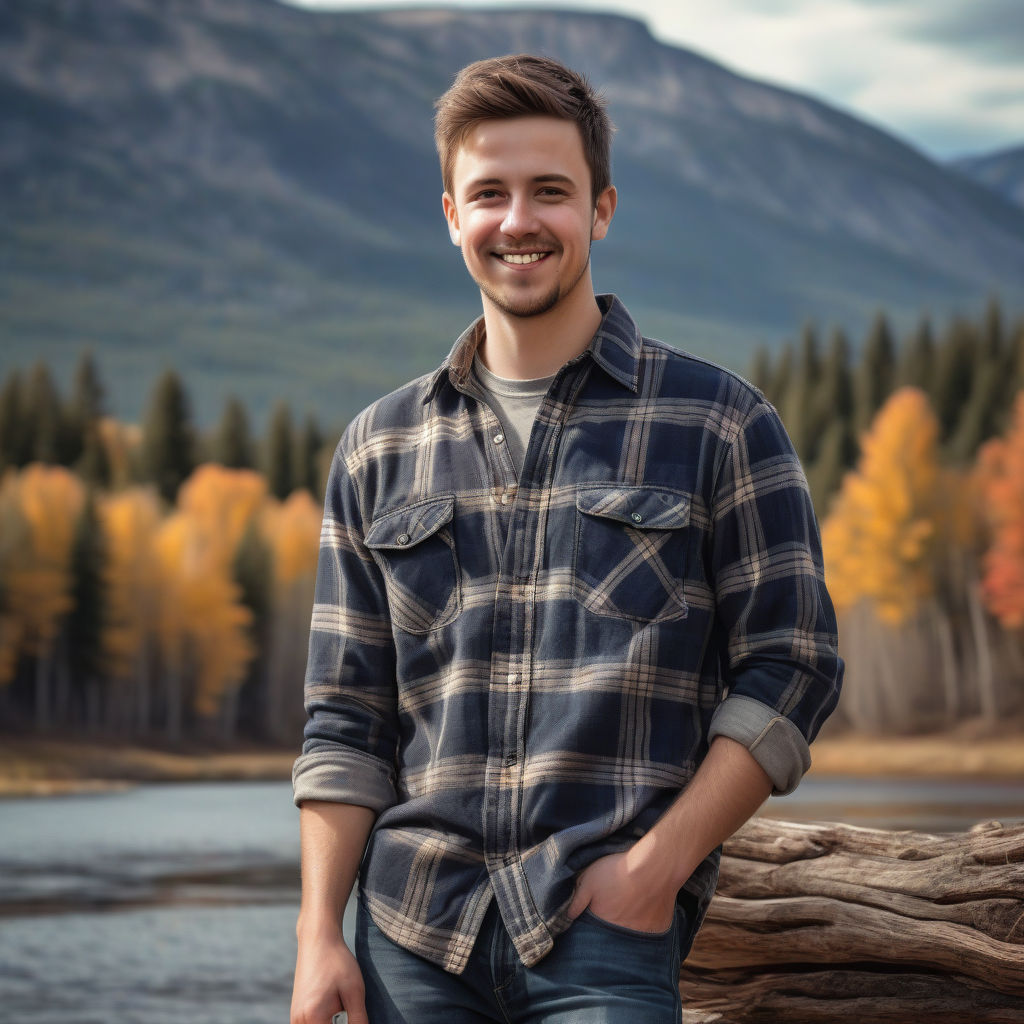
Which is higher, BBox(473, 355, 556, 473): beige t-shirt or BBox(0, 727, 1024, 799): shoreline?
BBox(473, 355, 556, 473): beige t-shirt

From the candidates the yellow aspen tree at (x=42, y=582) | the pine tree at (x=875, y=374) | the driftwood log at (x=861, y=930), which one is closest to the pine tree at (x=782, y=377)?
the pine tree at (x=875, y=374)

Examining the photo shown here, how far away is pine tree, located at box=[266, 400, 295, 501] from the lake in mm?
20973

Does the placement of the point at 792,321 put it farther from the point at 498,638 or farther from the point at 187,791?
the point at 498,638

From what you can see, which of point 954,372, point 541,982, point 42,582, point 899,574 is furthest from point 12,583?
point 541,982

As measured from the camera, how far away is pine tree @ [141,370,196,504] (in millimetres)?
58531

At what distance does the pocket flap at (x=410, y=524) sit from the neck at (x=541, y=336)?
9.7 inches

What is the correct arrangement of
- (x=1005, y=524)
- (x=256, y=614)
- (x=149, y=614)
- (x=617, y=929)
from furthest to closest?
(x=256, y=614)
(x=149, y=614)
(x=1005, y=524)
(x=617, y=929)

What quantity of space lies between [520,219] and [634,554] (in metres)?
0.55

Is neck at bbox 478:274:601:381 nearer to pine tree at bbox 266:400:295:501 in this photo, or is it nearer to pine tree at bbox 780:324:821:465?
pine tree at bbox 780:324:821:465

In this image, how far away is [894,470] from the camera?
40.8 m

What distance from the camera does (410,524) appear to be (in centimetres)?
236

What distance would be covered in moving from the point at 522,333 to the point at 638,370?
0.64ft

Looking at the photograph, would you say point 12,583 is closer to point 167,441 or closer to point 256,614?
point 256,614

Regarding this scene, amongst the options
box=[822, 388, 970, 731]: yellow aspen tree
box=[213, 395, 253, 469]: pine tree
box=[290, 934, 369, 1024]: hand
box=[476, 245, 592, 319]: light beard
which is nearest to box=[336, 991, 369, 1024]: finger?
box=[290, 934, 369, 1024]: hand
